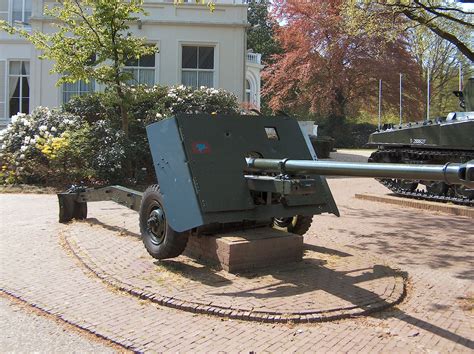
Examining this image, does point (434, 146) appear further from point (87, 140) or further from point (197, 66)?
point (197, 66)

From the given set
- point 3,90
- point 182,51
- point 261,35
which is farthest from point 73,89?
point 261,35

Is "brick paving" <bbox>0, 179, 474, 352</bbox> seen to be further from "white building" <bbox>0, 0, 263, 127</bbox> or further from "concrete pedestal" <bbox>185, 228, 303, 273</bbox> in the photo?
"white building" <bbox>0, 0, 263, 127</bbox>

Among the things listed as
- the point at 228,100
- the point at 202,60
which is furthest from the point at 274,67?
the point at 228,100

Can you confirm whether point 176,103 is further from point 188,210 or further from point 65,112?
point 188,210

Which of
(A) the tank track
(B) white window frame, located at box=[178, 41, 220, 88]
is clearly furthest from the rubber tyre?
(B) white window frame, located at box=[178, 41, 220, 88]

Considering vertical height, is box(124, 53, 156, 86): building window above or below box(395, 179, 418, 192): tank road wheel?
above

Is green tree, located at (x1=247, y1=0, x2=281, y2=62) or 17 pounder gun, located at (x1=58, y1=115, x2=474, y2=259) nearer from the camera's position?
17 pounder gun, located at (x1=58, y1=115, x2=474, y2=259)

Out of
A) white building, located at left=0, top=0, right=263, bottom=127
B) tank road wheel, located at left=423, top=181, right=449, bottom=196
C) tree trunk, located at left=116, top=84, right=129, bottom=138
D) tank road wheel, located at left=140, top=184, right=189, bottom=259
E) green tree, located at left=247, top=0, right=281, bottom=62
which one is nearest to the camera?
tank road wheel, located at left=140, top=184, right=189, bottom=259

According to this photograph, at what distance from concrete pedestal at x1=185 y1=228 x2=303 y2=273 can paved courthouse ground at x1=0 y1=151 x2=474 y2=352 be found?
1.61 feet

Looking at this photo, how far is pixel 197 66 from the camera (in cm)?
1967

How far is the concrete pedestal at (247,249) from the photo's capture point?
5.50 meters

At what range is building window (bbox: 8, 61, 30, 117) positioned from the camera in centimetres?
2228

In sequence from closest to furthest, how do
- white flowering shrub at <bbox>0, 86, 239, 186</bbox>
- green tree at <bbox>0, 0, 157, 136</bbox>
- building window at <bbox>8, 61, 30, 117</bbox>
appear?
green tree at <bbox>0, 0, 157, 136</bbox>
white flowering shrub at <bbox>0, 86, 239, 186</bbox>
building window at <bbox>8, 61, 30, 117</bbox>

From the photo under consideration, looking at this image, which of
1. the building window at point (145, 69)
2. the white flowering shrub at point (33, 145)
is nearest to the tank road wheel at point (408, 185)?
the white flowering shrub at point (33, 145)
